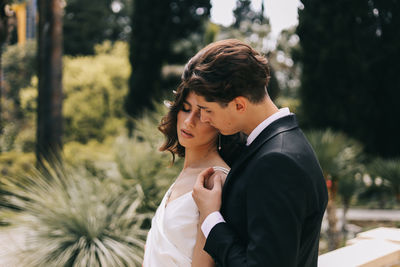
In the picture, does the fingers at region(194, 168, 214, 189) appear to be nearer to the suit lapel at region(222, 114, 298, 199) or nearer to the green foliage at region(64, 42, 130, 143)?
the suit lapel at region(222, 114, 298, 199)

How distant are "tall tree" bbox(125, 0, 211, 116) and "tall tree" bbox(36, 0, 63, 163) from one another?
6345 mm

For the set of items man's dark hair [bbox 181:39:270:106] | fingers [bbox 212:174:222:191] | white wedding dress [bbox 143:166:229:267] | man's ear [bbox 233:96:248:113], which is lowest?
white wedding dress [bbox 143:166:229:267]

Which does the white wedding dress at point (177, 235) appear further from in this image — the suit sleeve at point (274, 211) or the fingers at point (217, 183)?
the suit sleeve at point (274, 211)

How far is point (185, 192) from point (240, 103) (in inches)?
25.8

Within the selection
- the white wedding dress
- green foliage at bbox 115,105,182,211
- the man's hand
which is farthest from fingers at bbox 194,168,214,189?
green foliage at bbox 115,105,182,211

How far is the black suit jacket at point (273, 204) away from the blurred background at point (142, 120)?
3.72 feet

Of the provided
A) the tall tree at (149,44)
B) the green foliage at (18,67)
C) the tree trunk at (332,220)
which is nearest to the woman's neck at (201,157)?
the tree trunk at (332,220)

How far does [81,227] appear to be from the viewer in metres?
3.67

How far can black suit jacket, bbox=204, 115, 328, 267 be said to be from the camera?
3.49 feet

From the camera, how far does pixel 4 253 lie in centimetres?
366

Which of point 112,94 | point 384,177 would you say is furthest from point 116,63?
point 384,177

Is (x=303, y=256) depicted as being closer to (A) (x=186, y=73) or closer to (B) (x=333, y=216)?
(A) (x=186, y=73)

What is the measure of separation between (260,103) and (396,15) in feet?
31.3

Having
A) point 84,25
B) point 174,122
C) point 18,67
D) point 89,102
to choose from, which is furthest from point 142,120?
point 84,25
